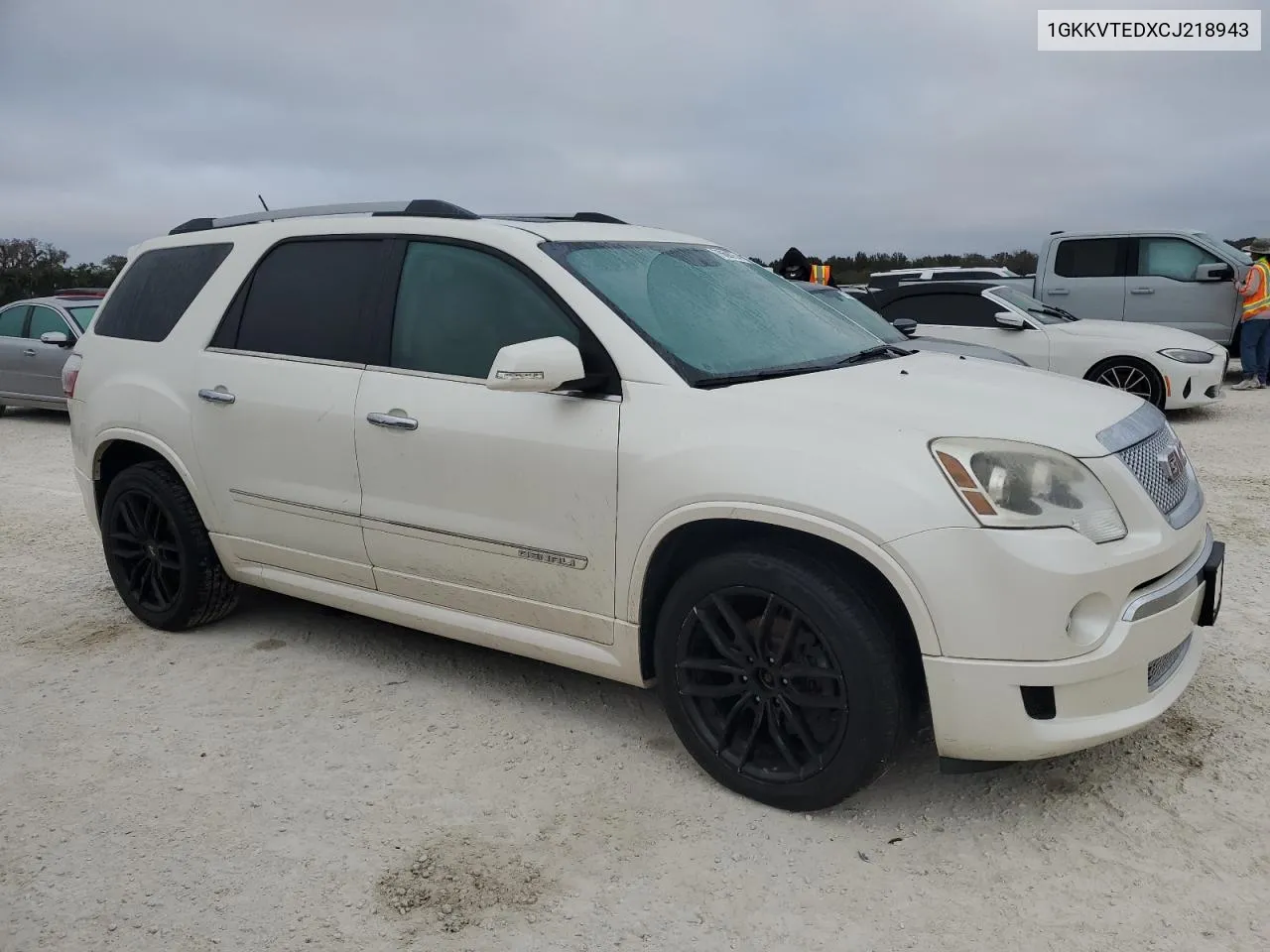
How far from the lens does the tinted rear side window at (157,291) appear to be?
14.9ft

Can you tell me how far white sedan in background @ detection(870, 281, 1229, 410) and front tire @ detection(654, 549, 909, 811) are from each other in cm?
813

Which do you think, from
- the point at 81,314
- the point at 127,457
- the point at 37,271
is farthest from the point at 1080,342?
the point at 37,271

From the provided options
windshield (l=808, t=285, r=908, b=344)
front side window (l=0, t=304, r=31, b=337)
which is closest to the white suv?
windshield (l=808, t=285, r=908, b=344)

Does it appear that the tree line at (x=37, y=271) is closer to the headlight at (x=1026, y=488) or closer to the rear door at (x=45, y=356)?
the rear door at (x=45, y=356)

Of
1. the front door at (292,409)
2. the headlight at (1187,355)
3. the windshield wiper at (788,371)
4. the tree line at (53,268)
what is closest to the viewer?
the windshield wiper at (788,371)

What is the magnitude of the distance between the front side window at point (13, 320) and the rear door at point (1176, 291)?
44.6 feet

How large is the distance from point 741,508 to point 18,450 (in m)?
10.1

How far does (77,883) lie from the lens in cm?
282

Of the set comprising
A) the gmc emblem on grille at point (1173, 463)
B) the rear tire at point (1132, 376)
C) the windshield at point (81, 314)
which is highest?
the windshield at point (81, 314)

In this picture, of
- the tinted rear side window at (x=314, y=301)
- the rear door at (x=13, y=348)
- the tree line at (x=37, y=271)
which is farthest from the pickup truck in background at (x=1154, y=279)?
the tree line at (x=37, y=271)

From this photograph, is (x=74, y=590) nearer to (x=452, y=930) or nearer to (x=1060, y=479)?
(x=452, y=930)

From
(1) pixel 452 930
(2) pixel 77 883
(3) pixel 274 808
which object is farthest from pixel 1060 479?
(2) pixel 77 883

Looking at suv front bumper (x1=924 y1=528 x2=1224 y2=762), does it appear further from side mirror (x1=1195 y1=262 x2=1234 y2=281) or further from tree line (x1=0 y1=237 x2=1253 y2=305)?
tree line (x1=0 y1=237 x2=1253 y2=305)

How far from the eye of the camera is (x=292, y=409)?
4.00m
